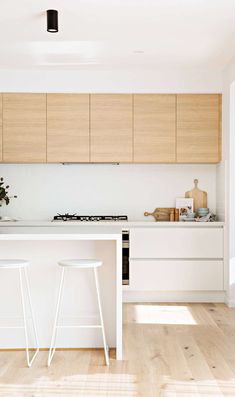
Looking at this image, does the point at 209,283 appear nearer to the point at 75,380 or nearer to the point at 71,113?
the point at 71,113

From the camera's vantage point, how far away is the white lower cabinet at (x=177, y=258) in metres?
6.04

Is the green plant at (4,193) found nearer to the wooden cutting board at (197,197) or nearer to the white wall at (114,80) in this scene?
the white wall at (114,80)

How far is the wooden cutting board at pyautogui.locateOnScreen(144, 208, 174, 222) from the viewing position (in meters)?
6.61

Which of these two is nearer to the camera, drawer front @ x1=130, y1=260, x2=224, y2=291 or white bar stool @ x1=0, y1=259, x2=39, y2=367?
white bar stool @ x1=0, y1=259, x2=39, y2=367

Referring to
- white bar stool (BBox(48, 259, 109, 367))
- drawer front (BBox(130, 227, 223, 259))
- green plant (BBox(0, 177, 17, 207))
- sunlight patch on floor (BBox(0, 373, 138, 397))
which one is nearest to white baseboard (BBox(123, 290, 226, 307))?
drawer front (BBox(130, 227, 223, 259))

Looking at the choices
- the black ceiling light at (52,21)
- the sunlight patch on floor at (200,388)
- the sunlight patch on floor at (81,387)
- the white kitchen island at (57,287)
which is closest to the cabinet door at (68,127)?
the black ceiling light at (52,21)

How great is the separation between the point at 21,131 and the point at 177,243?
2260 mm

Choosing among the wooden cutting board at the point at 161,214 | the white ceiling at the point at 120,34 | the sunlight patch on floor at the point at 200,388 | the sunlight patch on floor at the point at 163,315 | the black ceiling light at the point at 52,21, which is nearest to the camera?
the sunlight patch on floor at the point at 200,388

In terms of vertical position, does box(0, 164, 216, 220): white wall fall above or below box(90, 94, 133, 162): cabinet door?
below

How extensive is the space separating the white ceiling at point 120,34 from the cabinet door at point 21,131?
1.51ft

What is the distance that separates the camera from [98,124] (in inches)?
246

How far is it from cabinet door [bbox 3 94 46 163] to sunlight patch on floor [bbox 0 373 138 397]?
3.30 m

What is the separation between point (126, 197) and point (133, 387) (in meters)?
3.55

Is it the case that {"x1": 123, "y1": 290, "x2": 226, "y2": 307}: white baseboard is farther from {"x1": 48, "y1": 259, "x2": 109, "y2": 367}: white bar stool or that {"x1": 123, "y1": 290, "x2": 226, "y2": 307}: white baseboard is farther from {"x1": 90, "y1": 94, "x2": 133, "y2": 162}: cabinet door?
{"x1": 48, "y1": 259, "x2": 109, "y2": 367}: white bar stool
